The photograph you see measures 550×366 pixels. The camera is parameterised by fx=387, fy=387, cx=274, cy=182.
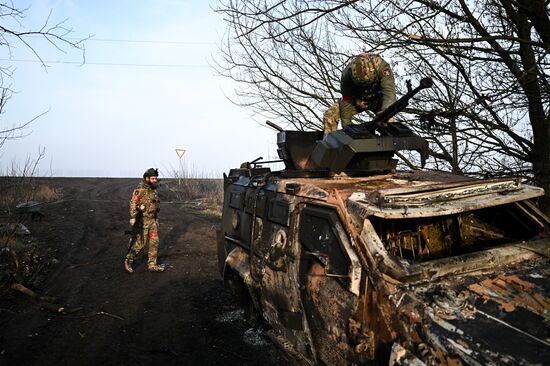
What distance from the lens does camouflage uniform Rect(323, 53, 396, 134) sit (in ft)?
15.4

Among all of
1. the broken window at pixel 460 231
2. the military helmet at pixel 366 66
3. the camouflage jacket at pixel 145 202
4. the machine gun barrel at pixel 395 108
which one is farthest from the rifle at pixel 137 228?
the broken window at pixel 460 231

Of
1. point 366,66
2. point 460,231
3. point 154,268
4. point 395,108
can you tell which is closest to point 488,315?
point 460,231

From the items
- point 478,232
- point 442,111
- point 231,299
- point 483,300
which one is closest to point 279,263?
point 483,300

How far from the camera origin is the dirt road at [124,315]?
4027 mm

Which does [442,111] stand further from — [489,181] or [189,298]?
[189,298]

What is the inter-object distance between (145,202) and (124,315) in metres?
A: 2.46

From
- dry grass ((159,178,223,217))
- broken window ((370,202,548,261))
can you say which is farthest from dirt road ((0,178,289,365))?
dry grass ((159,178,223,217))

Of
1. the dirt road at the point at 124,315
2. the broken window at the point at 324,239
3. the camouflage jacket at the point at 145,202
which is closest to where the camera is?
the broken window at the point at 324,239

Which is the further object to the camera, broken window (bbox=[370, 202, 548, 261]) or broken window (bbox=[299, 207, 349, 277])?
broken window (bbox=[370, 202, 548, 261])

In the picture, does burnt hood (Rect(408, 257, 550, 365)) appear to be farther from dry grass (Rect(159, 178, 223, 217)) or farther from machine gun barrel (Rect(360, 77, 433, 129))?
dry grass (Rect(159, 178, 223, 217))

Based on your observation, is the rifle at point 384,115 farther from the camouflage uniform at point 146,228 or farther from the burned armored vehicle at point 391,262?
the camouflage uniform at point 146,228

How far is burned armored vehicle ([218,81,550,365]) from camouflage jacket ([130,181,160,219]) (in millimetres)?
3312

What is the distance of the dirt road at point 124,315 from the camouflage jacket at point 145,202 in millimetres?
1095

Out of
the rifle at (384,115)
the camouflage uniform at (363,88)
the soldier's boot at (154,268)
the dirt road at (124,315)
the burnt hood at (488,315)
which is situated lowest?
the dirt road at (124,315)
